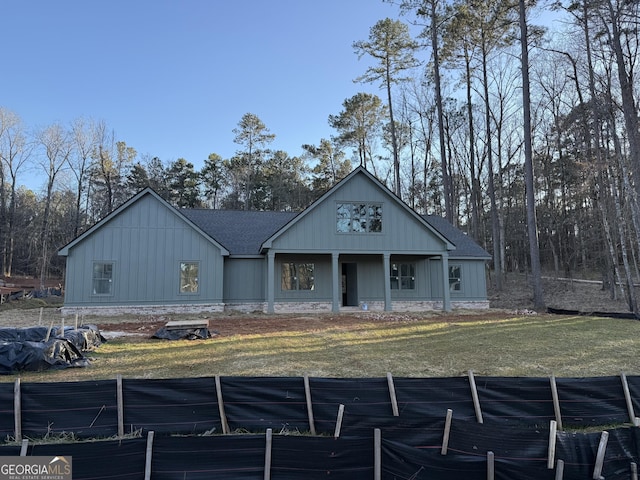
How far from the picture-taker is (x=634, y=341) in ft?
30.9

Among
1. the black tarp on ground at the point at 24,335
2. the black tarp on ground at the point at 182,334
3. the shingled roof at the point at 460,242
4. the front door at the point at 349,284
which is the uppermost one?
the shingled roof at the point at 460,242

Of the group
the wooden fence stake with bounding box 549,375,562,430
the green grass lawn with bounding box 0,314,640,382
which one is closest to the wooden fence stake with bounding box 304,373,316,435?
the green grass lawn with bounding box 0,314,640,382

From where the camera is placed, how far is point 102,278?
15.2 metres

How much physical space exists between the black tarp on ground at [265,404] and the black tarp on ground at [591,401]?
331 centimetres

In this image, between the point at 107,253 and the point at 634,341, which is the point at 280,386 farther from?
the point at 107,253

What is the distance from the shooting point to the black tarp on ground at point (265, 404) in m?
4.66

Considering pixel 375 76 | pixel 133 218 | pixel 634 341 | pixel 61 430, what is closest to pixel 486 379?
pixel 61 430

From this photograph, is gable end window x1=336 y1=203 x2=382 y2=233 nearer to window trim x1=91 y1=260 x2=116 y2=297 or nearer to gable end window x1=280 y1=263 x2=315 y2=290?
gable end window x1=280 y1=263 x2=315 y2=290

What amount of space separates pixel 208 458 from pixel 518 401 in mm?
3816

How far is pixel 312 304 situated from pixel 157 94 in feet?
48.7

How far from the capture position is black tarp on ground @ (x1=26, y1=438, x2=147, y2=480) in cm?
320

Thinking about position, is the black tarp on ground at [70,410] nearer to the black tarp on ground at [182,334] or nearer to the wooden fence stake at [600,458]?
the wooden fence stake at [600,458]

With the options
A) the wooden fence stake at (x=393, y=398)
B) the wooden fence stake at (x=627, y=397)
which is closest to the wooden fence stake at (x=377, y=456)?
the wooden fence stake at (x=393, y=398)

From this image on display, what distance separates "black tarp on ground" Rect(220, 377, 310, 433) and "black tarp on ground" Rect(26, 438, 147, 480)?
1462 mm
